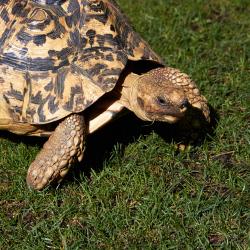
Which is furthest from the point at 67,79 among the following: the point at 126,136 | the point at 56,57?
the point at 126,136

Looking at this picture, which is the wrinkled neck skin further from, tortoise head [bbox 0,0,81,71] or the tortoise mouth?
tortoise head [bbox 0,0,81,71]

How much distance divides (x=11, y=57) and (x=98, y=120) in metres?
0.74

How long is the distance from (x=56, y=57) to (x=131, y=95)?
58cm

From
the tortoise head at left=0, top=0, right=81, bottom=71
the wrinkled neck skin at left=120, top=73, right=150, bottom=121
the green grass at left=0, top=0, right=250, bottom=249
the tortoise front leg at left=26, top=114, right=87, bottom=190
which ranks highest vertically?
the tortoise head at left=0, top=0, right=81, bottom=71

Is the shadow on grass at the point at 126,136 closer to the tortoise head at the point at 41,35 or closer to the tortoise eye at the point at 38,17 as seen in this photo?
the tortoise head at the point at 41,35

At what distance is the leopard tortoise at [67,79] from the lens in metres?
4.18

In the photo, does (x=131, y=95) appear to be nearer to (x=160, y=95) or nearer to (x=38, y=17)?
(x=160, y=95)

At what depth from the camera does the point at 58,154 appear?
419cm

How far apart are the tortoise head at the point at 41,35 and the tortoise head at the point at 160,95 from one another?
0.51 metres

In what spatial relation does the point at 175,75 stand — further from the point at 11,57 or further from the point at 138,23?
the point at 138,23

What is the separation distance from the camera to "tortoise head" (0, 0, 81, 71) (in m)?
4.25

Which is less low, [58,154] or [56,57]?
[56,57]

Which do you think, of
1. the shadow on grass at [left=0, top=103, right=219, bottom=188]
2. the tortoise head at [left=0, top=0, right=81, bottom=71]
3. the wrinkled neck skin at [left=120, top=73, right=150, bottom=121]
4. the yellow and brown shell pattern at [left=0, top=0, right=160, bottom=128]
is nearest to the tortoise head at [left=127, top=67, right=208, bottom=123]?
the wrinkled neck skin at [left=120, top=73, right=150, bottom=121]

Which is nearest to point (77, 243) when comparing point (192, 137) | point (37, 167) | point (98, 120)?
point (37, 167)
